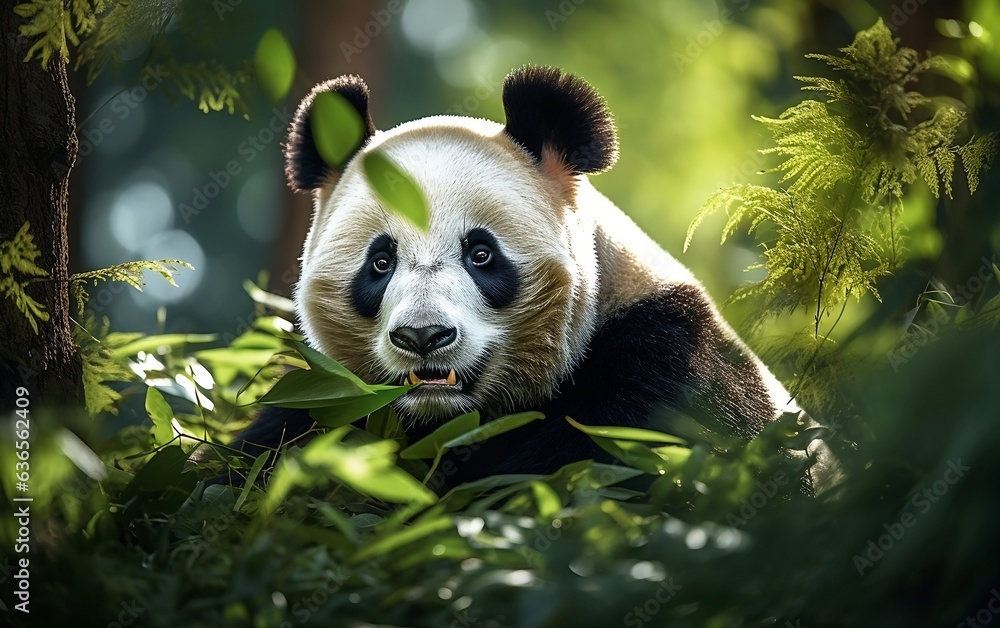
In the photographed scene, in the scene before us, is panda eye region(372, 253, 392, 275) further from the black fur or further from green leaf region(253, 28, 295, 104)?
green leaf region(253, 28, 295, 104)

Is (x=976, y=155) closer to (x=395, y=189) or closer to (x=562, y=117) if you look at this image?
(x=562, y=117)

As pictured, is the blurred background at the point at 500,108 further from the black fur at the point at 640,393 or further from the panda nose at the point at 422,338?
the panda nose at the point at 422,338

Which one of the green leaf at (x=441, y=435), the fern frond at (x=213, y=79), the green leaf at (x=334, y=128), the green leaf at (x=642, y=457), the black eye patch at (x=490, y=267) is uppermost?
the green leaf at (x=334, y=128)

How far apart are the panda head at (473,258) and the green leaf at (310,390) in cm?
41

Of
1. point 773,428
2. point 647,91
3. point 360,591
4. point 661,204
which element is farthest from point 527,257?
point 647,91

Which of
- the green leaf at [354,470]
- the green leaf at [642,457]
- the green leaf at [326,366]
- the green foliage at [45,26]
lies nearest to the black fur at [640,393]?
the green leaf at [642,457]

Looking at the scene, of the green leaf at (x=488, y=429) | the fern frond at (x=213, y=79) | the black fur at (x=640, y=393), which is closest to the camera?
the green leaf at (x=488, y=429)

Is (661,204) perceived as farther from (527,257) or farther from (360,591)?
(360,591)

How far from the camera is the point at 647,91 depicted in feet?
31.8

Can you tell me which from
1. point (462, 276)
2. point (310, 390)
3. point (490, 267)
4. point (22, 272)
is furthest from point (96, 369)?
point (490, 267)

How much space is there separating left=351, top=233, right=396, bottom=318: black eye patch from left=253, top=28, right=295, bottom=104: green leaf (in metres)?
1.67

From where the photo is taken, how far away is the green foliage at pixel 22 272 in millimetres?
1791

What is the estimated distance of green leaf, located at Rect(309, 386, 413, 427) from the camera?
194 centimetres

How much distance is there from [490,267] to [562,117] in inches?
21.6
